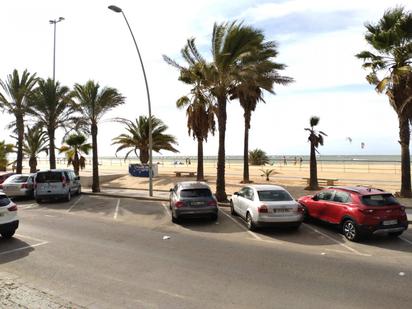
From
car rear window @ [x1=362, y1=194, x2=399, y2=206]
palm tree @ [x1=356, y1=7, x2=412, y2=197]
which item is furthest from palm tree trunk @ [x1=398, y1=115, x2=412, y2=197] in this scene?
car rear window @ [x1=362, y1=194, x2=399, y2=206]

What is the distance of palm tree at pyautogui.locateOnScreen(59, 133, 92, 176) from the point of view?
35.8 metres

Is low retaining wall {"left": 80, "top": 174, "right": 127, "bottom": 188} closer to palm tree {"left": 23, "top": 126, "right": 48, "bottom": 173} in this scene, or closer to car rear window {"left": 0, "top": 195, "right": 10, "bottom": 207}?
palm tree {"left": 23, "top": 126, "right": 48, "bottom": 173}

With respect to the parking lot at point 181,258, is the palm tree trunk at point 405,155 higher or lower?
higher

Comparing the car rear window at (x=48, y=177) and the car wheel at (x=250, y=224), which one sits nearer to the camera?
the car wheel at (x=250, y=224)

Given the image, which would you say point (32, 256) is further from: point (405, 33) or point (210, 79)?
point (405, 33)

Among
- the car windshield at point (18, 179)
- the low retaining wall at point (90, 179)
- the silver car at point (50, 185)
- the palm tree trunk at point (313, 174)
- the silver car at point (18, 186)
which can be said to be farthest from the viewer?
the low retaining wall at point (90, 179)

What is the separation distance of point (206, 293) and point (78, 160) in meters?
31.4

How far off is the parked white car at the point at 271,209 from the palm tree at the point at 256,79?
761 cm

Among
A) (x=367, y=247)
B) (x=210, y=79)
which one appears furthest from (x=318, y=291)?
(x=210, y=79)

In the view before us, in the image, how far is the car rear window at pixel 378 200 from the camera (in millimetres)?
11109

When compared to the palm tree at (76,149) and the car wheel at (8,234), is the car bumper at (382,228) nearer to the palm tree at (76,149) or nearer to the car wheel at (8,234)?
the car wheel at (8,234)

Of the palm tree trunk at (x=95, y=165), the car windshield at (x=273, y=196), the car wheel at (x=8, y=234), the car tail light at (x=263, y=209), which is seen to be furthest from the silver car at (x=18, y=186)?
the car tail light at (x=263, y=209)

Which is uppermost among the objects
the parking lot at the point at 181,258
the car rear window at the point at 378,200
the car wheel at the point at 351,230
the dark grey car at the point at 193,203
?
the car rear window at the point at 378,200

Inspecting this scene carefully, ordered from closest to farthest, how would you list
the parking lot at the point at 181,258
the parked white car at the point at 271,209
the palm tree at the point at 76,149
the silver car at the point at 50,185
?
the parking lot at the point at 181,258 < the parked white car at the point at 271,209 < the silver car at the point at 50,185 < the palm tree at the point at 76,149
